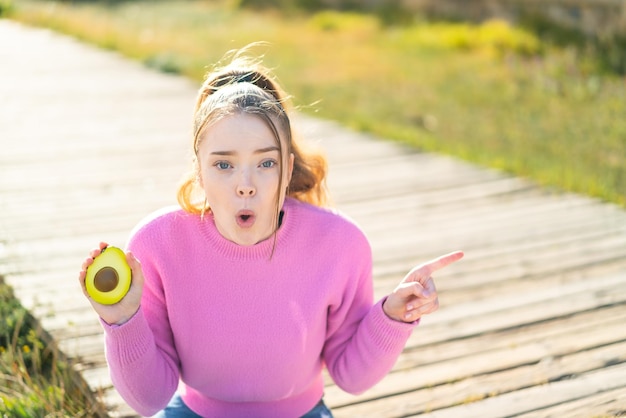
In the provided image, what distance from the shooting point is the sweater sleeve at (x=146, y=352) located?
2.32 metres

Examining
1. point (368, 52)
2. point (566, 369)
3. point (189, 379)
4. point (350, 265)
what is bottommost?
point (368, 52)

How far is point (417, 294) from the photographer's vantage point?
237 cm

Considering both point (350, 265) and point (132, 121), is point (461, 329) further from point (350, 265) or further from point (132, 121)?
point (132, 121)

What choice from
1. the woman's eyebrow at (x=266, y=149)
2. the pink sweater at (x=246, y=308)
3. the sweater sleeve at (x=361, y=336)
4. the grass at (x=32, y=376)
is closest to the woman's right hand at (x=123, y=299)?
the pink sweater at (x=246, y=308)

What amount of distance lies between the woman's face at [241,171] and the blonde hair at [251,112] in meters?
0.02

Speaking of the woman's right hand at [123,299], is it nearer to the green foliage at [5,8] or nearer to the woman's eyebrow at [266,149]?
the woman's eyebrow at [266,149]

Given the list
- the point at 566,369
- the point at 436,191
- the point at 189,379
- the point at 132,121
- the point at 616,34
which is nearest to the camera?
the point at 189,379

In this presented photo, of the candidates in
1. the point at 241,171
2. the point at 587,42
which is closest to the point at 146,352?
the point at 241,171

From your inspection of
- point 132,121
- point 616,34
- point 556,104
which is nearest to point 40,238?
point 132,121

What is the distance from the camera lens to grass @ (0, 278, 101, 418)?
298cm

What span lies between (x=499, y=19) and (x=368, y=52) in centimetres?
200

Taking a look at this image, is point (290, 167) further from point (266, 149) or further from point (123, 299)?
point (123, 299)

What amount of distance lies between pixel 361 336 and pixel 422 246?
224cm

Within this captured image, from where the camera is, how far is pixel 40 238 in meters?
4.71
